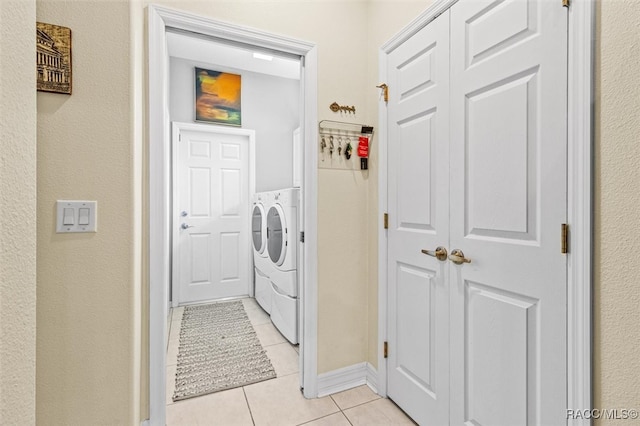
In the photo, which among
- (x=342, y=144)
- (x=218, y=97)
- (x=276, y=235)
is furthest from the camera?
(x=218, y=97)

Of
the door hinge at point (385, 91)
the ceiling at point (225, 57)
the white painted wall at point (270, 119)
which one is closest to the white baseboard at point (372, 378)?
the door hinge at point (385, 91)

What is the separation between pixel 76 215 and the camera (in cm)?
115

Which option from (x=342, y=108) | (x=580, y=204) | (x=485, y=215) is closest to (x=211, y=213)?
(x=342, y=108)

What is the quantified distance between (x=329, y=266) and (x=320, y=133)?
82 cm

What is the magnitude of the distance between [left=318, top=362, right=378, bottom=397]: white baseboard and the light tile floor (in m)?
0.03

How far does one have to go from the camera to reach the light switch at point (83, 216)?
1.16 m

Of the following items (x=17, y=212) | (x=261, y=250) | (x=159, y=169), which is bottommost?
(x=261, y=250)

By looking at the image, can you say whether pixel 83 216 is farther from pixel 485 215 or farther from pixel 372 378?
pixel 372 378

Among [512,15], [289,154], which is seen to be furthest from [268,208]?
[512,15]

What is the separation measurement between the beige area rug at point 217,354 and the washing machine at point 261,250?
283mm

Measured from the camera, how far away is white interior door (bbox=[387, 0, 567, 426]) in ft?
3.42

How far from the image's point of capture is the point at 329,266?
1939 mm

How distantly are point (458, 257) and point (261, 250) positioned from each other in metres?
2.23

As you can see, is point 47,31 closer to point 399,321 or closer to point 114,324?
point 114,324
